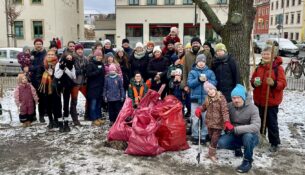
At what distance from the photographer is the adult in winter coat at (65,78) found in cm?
618

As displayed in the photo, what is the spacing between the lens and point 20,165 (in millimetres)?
4891

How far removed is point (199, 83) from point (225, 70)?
466 mm

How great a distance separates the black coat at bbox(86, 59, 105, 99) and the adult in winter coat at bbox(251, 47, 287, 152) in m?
2.86

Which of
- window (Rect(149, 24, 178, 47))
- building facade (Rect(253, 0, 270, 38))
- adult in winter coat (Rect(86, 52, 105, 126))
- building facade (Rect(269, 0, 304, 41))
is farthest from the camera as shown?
building facade (Rect(253, 0, 270, 38))

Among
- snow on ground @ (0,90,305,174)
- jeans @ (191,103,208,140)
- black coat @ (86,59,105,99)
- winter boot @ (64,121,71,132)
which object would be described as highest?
black coat @ (86,59,105,99)

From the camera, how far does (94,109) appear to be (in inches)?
272

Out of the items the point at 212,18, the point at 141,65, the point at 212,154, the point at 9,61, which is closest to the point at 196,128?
the point at 212,154

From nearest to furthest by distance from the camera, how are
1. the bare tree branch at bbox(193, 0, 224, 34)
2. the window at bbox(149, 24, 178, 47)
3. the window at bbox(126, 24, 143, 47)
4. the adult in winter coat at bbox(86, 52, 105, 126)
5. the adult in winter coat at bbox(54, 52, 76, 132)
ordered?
1. the adult in winter coat at bbox(54, 52, 76, 132)
2. the bare tree branch at bbox(193, 0, 224, 34)
3. the adult in winter coat at bbox(86, 52, 105, 126)
4. the window at bbox(149, 24, 178, 47)
5. the window at bbox(126, 24, 143, 47)

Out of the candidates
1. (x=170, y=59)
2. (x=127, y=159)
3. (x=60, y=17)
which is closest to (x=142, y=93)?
(x=170, y=59)

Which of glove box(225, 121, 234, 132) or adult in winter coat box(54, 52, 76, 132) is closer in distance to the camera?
glove box(225, 121, 234, 132)

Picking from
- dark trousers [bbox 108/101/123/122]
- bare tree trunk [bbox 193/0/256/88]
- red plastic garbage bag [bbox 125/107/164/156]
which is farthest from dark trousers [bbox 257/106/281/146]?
dark trousers [bbox 108/101/123/122]

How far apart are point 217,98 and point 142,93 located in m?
1.96

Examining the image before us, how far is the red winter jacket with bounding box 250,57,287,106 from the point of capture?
5.35 m

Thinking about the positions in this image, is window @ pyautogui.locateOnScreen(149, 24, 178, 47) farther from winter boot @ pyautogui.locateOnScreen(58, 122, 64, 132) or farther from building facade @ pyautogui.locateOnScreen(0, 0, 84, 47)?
winter boot @ pyautogui.locateOnScreen(58, 122, 64, 132)
